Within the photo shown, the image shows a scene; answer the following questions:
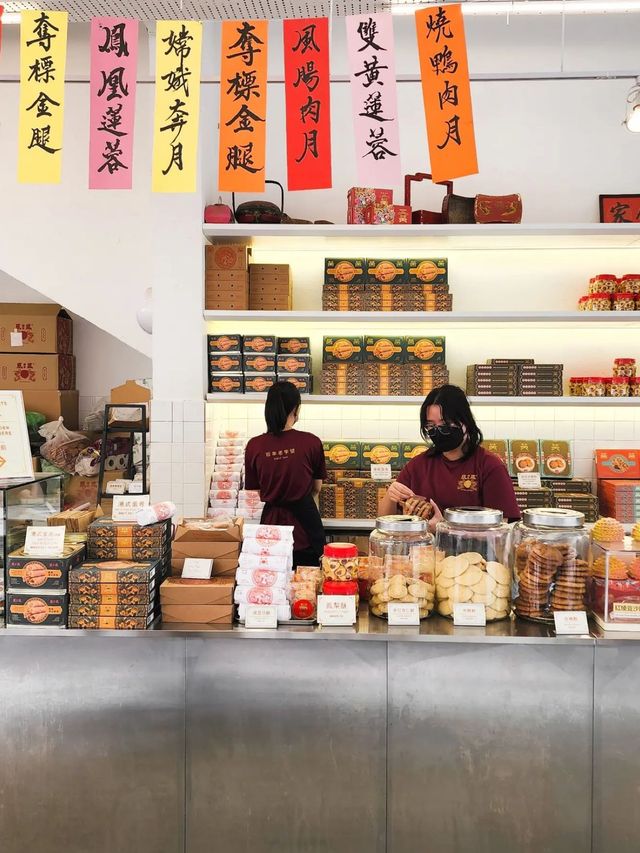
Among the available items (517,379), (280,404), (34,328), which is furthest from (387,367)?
(34,328)

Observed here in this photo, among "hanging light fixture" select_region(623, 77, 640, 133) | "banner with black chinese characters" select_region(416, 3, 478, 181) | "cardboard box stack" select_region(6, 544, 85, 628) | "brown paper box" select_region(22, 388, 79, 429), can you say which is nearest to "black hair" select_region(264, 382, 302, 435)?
"banner with black chinese characters" select_region(416, 3, 478, 181)

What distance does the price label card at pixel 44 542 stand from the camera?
2.17 meters

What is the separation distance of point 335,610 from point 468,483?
3.22 ft

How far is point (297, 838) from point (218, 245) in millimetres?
3356

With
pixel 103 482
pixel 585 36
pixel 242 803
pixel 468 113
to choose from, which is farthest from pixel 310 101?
pixel 103 482

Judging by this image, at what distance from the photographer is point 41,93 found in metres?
2.76

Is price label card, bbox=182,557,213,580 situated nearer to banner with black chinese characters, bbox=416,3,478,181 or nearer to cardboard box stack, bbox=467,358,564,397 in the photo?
banner with black chinese characters, bbox=416,3,478,181

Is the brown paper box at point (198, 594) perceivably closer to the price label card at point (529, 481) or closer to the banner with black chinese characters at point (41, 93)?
the banner with black chinese characters at point (41, 93)

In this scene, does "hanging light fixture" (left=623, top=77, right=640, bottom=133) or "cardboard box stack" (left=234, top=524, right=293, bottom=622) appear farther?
"hanging light fixture" (left=623, top=77, right=640, bottom=133)

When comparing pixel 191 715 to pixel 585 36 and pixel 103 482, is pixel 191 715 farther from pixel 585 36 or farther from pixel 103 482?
pixel 585 36

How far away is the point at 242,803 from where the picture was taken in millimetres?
2109

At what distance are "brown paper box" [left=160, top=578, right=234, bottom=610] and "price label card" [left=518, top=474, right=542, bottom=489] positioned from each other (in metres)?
2.74

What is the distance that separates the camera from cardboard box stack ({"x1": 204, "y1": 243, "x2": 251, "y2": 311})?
4.41 metres

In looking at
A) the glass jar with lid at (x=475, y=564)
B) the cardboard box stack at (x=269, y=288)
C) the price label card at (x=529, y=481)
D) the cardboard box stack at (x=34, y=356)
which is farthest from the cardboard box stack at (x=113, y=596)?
the cardboard box stack at (x=34, y=356)
